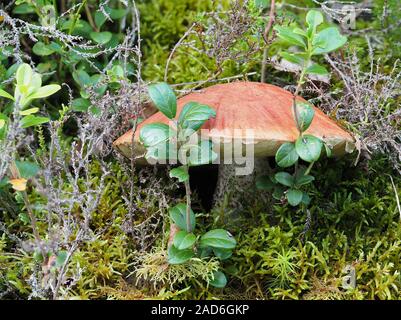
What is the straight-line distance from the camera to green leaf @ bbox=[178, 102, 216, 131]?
1.53 metres

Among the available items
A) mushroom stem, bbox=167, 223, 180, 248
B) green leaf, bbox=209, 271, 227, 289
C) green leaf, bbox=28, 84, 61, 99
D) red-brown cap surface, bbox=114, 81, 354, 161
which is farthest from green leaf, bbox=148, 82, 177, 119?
green leaf, bbox=209, 271, 227, 289

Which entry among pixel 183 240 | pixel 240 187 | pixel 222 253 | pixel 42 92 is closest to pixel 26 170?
pixel 42 92

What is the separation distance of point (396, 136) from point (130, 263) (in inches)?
40.4

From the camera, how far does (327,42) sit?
63.7 inches

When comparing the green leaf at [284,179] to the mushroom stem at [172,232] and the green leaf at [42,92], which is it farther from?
→ the green leaf at [42,92]

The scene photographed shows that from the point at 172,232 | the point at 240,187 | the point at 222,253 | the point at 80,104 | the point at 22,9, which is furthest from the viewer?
the point at 22,9

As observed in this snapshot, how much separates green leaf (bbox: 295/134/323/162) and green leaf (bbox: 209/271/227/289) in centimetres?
43

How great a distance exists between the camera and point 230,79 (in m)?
2.25

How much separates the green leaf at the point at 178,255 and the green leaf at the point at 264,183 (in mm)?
370

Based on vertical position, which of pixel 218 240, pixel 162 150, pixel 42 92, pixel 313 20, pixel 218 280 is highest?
pixel 313 20

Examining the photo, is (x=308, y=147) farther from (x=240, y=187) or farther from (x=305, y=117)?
(x=240, y=187)

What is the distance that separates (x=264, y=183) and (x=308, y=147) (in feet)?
1.01
